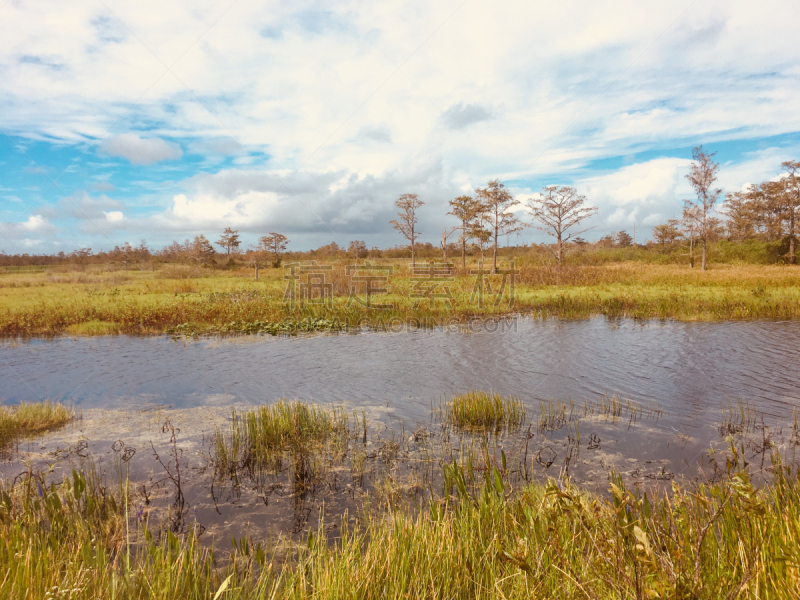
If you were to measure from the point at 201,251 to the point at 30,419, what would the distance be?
5022 centimetres

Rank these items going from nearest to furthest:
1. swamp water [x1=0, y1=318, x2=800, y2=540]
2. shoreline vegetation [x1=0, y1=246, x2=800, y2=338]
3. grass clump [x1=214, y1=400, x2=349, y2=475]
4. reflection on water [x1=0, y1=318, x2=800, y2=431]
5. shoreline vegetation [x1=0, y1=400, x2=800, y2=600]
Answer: shoreline vegetation [x1=0, y1=400, x2=800, y2=600] < swamp water [x1=0, y1=318, x2=800, y2=540] < grass clump [x1=214, y1=400, x2=349, y2=475] < reflection on water [x1=0, y1=318, x2=800, y2=431] < shoreline vegetation [x1=0, y1=246, x2=800, y2=338]

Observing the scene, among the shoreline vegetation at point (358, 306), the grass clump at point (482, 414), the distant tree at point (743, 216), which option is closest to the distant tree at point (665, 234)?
the distant tree at point (743, 216)

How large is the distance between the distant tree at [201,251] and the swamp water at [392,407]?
4005 centimetres

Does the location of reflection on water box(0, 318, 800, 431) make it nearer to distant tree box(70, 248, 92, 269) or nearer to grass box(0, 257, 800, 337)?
grass box(0, 257, 800, 337)

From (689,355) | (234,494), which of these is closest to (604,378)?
(689,355)

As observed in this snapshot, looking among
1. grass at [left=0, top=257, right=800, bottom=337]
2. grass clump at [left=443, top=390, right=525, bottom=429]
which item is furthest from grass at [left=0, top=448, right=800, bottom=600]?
grass at [left=0, top=257, right=800, bottom=337]

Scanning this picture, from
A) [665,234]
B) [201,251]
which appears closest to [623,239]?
[665,234]

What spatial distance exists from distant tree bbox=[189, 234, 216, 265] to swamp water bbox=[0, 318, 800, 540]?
40.1m

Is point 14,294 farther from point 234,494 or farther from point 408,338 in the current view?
point 234,494

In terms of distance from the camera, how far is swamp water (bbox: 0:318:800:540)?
5.90 meters

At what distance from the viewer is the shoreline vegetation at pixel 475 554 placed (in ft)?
7.27

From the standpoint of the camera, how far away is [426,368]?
1240 cm

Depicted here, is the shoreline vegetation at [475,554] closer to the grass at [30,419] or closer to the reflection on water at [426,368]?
the grass at [30,419]

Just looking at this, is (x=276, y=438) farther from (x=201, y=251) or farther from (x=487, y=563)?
(x=201, y=251)
